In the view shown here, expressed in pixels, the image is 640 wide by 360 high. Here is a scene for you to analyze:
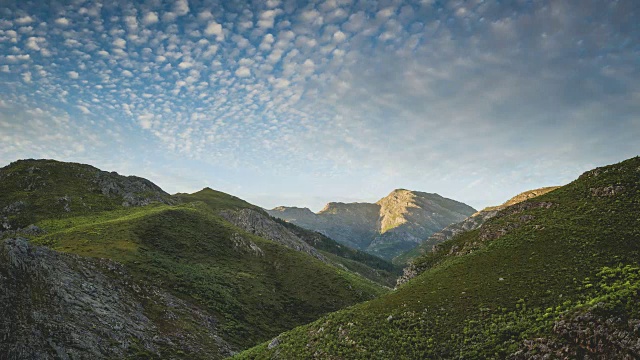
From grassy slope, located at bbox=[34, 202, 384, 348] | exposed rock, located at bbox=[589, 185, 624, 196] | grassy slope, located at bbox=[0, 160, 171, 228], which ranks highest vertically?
grassy slope, located at bbox=[0, 160, 171, 228]

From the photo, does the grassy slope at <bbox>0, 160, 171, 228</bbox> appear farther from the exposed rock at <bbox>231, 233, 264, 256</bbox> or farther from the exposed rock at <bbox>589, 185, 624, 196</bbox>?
the exposed rock at <bbox>589, 185, 624, 196</bbox>

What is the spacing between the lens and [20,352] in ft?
93.4

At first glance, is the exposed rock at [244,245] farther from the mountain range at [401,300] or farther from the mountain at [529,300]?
the mountain at [529,300]

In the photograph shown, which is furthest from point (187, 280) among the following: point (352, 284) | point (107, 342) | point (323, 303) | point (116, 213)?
point (116, 213)

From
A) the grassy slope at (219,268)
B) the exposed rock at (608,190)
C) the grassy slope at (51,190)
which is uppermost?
the grassy slope at (51,190)

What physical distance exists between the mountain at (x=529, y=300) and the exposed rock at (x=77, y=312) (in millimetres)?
16359

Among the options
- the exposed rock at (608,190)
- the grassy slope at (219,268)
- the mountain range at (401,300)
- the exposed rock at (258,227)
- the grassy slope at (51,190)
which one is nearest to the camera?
the mountain range at (401,300)

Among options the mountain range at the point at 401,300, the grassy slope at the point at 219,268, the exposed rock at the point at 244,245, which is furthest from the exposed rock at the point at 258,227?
the mountain range at the point at 401,300

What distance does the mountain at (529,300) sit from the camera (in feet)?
73.5

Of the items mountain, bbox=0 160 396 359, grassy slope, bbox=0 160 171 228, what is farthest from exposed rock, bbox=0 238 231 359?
grassy slope, bbox=0 160 171 228

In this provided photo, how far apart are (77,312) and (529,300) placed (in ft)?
165

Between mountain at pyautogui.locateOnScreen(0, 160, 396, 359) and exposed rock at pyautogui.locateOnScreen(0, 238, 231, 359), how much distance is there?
143 mm

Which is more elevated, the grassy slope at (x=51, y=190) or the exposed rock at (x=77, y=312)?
the grassy slope at (x=51, y=190)

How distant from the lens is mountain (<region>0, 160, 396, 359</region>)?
34844 millimetres
